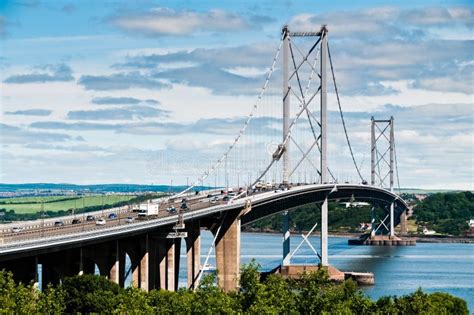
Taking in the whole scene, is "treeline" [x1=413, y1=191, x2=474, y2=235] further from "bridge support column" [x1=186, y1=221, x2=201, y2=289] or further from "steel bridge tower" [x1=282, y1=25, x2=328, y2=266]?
"bridge support column" [x1=186, y1=221, x2=201, y2=289]

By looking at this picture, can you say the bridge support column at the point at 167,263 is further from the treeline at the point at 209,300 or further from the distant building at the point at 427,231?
the distant building at the point at 427,231

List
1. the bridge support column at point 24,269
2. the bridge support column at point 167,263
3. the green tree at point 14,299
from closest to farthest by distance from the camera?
the green tree at point 14,299, the bridge support column at point 24,269, the bridge support column at point 167,263

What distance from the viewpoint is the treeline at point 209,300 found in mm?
37375

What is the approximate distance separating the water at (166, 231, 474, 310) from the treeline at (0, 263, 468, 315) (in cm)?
2193

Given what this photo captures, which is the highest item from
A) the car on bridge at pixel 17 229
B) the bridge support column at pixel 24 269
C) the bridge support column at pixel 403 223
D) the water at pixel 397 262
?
the bridge support column at pixel 403 223

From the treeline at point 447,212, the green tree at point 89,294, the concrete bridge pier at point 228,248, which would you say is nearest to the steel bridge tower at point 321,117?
the concrete bridge pier at point 228,248

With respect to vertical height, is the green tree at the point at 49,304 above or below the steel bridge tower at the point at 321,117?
below

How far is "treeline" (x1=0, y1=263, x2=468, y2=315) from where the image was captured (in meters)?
37.4

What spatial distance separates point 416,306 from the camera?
45969mm

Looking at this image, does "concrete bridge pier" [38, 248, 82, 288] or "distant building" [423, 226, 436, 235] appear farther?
"distant building" [423, 226, 436, 235]

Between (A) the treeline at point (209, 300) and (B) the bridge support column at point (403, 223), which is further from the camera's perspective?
(B) the bridge support column at point (403, 223)

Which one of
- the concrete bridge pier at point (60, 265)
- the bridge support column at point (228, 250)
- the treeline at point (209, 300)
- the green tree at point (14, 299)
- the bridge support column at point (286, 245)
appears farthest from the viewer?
the bridge support column at point (286, 245)

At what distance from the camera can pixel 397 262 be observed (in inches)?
4136

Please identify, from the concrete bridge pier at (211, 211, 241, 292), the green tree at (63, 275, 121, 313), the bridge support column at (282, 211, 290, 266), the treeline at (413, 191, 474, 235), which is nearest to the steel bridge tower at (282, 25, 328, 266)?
the bridge support column at (282, 211, 290, 266)
